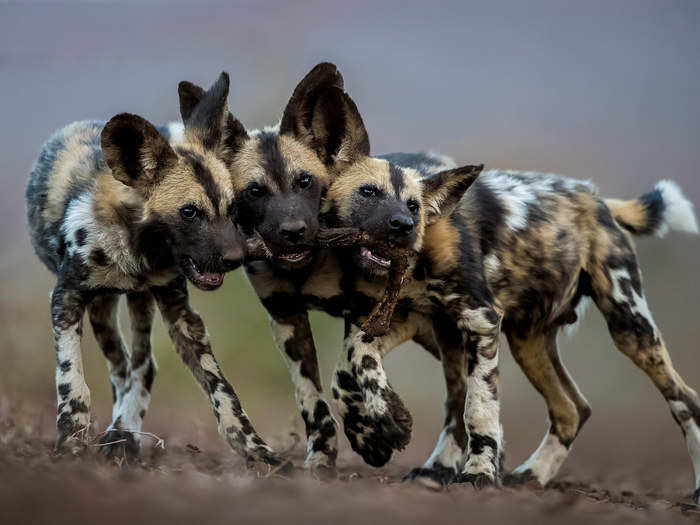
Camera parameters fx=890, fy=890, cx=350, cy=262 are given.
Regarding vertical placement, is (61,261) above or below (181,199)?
below

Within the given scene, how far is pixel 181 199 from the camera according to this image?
5.20 m

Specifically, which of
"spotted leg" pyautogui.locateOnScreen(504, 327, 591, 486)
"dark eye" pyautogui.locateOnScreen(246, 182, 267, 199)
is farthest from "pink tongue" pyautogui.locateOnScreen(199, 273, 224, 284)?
"spotted leg" pyautogui.locateOnScreen(504, 327, 591, 486)

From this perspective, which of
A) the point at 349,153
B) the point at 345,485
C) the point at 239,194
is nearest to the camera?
the point at 345,485

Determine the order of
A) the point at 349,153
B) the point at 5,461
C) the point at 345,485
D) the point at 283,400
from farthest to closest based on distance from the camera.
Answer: the point at 283,400 → the point at 349,153 → the point at 345,485 → the point at 5,461

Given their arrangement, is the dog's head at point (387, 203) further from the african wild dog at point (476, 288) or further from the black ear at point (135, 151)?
the black ear at point (135, 151)

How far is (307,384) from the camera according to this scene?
6.09 meters

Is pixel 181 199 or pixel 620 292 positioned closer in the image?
pixel 181 199

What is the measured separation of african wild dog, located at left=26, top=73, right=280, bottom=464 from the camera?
5.17 m

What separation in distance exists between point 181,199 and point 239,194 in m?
0.46

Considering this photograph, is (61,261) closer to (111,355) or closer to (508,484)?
(111,355)

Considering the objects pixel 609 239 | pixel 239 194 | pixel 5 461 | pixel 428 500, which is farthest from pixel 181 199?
pixel 609 239

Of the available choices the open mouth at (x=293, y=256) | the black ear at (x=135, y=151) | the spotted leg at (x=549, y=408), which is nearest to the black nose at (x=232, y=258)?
the open mouth at (x=293, y=256)

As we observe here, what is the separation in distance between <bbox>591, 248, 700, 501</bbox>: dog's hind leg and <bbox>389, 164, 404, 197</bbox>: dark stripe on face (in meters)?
1.83

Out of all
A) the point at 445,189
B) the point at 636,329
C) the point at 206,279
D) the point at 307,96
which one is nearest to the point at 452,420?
the point at 636,329
